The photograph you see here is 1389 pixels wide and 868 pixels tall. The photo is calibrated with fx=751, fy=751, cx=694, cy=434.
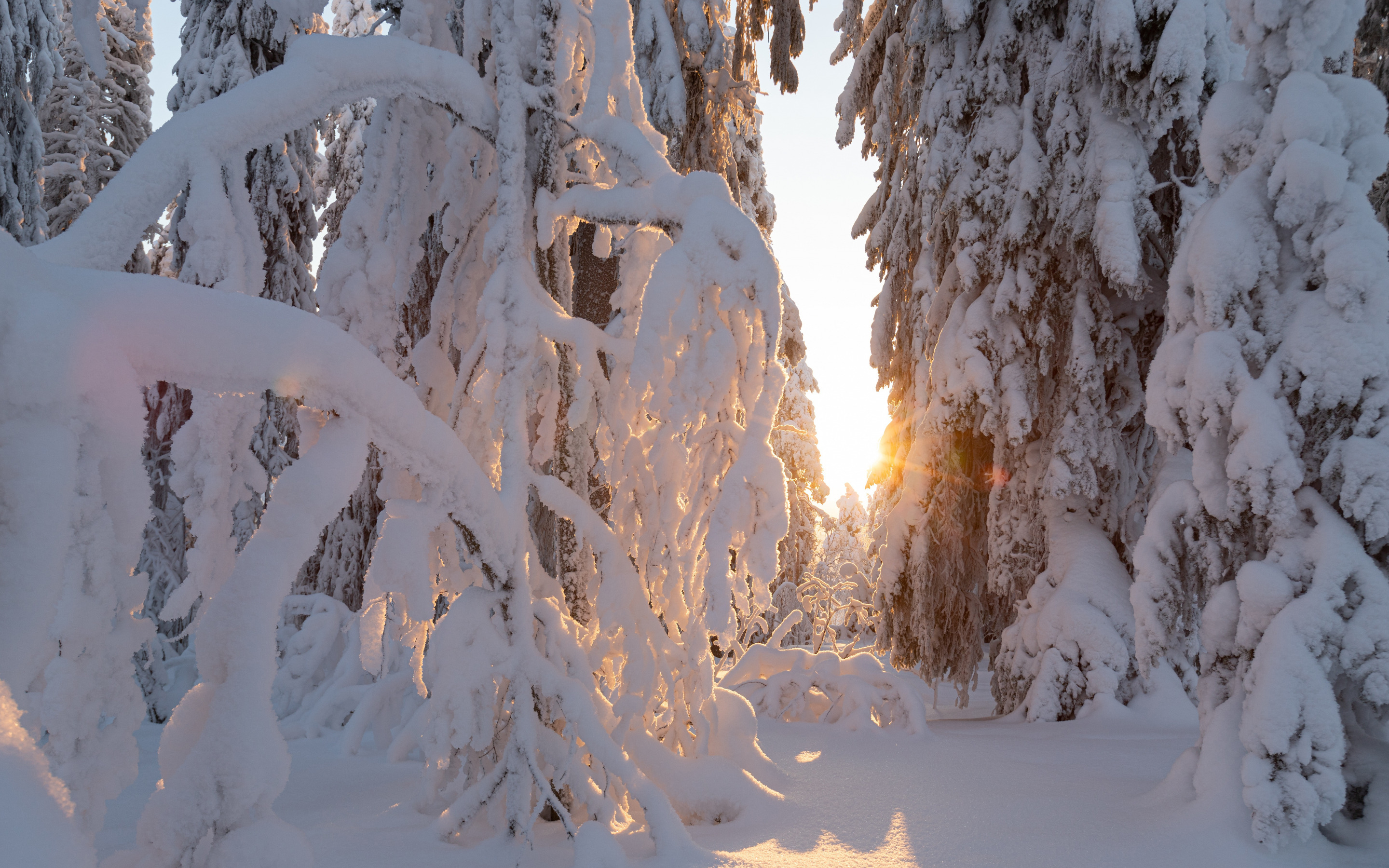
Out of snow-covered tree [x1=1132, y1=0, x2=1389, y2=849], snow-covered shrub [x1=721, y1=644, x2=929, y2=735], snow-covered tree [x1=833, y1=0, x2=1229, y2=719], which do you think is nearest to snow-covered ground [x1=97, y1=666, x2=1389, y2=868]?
snow-covered tree [x1=1132, y1=0, x2=1389, y2=849]

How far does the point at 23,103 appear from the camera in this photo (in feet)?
24.6

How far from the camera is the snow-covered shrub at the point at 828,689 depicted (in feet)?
18.5

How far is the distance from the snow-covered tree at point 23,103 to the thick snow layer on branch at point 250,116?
268 inches

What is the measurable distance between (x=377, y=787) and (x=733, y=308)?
3232mm

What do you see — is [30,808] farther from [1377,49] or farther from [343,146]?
[343,146]

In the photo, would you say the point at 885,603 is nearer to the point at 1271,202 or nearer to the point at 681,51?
the point at 1271,202

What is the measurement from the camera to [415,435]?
2.08m

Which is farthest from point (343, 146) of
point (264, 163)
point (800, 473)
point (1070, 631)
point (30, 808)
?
point (30, 808)

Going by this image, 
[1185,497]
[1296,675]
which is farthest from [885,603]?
[1296,675]

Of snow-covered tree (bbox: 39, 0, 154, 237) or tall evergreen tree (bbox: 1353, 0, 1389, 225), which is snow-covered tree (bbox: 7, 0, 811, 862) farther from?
snow-covered tree (bbox: 39, 0, 154, 237)

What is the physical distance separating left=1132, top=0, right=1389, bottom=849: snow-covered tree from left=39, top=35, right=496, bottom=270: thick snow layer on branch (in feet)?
12.4

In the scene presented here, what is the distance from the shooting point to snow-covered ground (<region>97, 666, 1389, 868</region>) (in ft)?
9.55

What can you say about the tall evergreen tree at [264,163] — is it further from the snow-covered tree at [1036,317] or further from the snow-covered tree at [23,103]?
the snow-covered tree at [1036,317]

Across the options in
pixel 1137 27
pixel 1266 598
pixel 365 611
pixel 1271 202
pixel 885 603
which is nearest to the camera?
pixel 365 611
